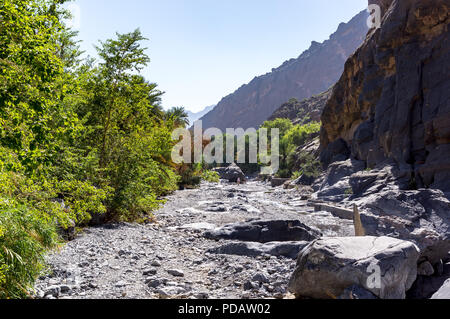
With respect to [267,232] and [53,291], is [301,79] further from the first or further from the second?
[53,291]

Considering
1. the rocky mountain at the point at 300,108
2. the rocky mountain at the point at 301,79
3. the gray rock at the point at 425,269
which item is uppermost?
the rocky mountain at the point at 301,79

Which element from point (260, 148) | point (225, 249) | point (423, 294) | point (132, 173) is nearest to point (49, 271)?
point (225, 249)

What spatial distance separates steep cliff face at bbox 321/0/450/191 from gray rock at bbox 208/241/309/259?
1174 centimetres

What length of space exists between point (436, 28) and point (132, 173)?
2061cm

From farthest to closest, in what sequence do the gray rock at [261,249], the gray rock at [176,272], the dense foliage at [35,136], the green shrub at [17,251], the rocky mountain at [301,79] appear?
the rocky mountain at [301,79] → the gray rock at [261,249] → the gray rock at [176,272] → the green shrub at [17,251] → the dense foliage at [35,136]

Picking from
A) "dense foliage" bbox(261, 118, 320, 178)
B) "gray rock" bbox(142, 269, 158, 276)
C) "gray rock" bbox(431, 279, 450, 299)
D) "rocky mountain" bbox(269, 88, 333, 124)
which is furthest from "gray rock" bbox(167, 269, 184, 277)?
"rocky mountain" bbox(269, 88, 333, 124)

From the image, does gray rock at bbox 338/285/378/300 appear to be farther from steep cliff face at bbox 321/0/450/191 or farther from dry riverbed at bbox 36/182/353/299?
steep cliff face at bbox 321/0/450/191

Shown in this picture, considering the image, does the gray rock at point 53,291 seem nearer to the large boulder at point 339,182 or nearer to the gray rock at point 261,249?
the gray rock at point 261,249

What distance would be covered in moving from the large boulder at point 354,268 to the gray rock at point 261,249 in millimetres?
2340

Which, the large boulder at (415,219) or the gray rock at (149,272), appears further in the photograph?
the large boulder at (415,219)

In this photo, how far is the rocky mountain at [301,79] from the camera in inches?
6929

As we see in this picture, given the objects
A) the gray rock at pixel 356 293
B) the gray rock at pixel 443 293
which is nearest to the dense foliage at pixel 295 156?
the gray rock at pixel 443 293

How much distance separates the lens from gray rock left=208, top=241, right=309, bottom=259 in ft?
22.9

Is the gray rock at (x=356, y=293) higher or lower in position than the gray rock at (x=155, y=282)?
higher
